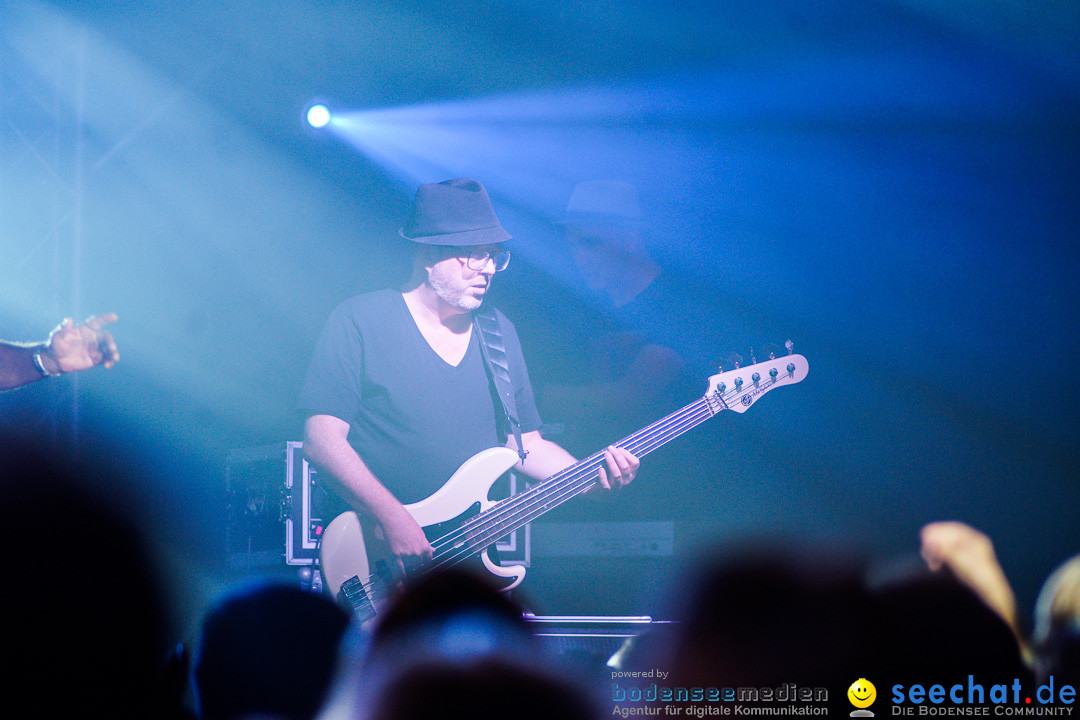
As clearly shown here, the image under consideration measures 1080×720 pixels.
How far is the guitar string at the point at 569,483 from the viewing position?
11.5ft

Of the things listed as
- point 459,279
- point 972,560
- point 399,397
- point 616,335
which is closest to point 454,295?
point 459,279

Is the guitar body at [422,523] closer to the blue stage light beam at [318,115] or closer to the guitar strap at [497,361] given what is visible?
the guitar strap at [497,361]

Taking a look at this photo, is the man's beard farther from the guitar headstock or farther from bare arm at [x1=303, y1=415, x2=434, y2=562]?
the guitar headstock

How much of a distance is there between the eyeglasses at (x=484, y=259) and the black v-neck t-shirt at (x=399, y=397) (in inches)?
13.2

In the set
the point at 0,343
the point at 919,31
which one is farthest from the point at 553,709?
the point at 0,343

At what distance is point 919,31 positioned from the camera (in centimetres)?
371

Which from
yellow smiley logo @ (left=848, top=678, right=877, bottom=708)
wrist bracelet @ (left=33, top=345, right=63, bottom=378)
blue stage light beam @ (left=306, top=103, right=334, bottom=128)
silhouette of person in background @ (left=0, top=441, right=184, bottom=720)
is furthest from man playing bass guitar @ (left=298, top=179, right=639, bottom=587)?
silhouette of person in background @ (left=0, top=441, right=184, bottom=720)

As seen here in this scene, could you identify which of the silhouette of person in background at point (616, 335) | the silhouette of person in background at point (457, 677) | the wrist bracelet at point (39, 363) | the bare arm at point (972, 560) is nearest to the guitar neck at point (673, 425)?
the silhouette of person in background at point (616, 335)

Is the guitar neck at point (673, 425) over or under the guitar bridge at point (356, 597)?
over

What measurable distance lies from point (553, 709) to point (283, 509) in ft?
11.2

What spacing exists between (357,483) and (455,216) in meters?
1.31

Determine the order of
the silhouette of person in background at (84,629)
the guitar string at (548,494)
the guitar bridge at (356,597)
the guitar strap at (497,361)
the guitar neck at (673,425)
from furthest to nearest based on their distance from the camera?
1. the guitar strap at (497,361)
2. the guitar neck at (673,425)
3. the guitar string at (548,494)
4. the guitar bridge at (356,597)
5. the silhouette of person in background at (84,629)

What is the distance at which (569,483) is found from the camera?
3.74 m

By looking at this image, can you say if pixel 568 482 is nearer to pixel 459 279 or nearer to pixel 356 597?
pixel 356 597
